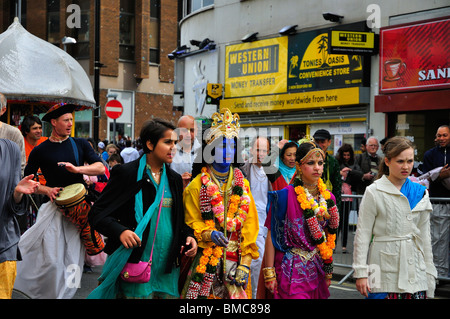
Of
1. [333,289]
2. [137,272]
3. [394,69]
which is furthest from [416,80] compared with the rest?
[137,272]

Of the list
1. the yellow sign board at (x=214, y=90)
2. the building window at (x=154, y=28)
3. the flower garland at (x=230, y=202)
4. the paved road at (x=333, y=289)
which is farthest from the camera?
the building window at (x=154, y=28)

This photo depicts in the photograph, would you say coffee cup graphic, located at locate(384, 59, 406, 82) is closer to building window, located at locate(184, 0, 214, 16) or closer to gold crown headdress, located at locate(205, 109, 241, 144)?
building window, located at locate(184, 0, 214, 16)

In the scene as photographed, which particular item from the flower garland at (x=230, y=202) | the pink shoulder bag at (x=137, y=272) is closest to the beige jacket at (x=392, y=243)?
the flower garland at (x=230, y=202)

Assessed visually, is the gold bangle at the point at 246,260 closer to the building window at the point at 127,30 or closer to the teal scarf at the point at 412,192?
the teal scarf at the point at 412,192

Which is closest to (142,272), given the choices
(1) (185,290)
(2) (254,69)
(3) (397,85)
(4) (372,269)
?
(1) (185,290)

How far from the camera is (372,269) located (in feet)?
16.2

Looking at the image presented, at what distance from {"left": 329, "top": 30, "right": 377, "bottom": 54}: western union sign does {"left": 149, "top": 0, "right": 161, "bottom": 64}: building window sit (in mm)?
23644

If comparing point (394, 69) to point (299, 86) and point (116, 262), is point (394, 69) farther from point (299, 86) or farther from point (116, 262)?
point (116, 262)

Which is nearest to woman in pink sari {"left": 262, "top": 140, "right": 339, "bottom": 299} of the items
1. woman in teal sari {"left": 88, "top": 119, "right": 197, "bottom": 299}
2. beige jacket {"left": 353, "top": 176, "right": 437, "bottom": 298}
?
beige jacket {"left": 353, "top": 176, "right": 437, "bottom": 298}

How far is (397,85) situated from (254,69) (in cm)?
646

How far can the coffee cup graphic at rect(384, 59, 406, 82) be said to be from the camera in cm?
1504

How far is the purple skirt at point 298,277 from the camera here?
5.19 meters

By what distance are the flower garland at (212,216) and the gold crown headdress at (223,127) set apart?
0.95 feet

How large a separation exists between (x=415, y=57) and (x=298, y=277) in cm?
1074
